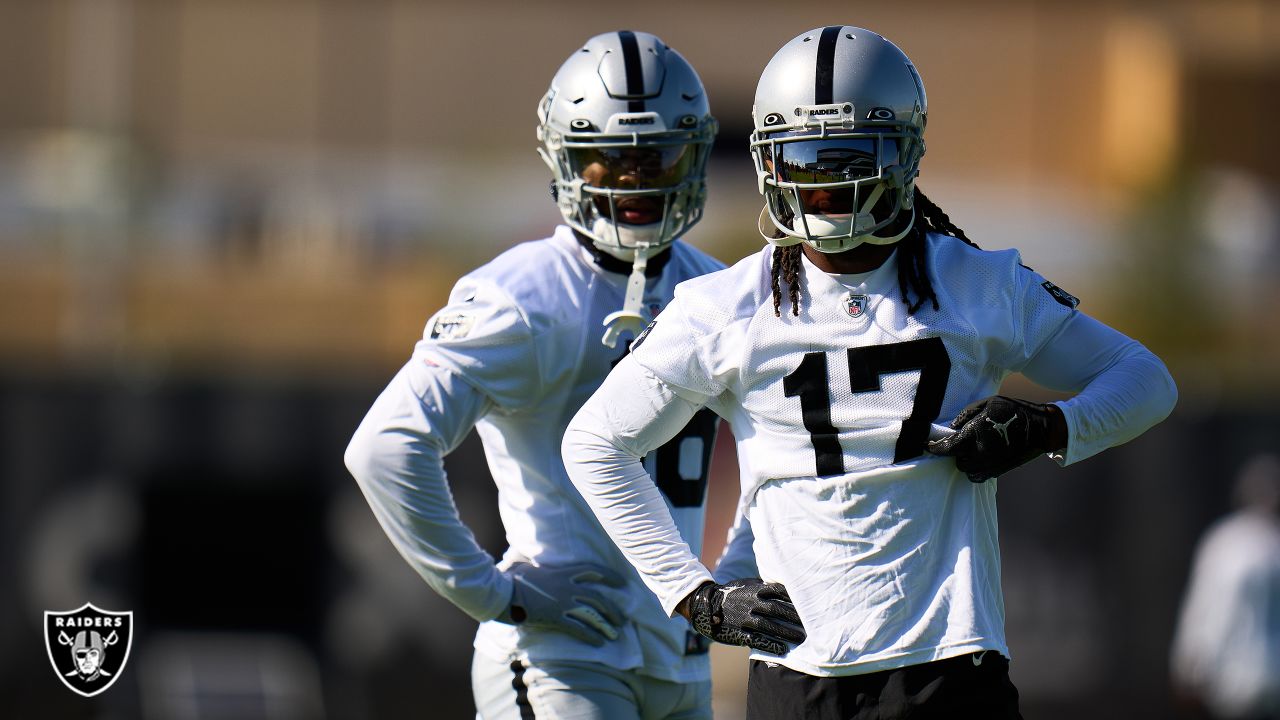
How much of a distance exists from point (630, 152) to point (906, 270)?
0.93 meters

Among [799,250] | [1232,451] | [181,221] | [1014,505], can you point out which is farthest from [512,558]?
[181,221]

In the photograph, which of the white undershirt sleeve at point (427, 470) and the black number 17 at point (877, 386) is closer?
the black number 17 at point (877, 386)

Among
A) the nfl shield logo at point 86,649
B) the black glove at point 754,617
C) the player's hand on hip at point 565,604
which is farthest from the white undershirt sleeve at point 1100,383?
the nfl shield logo at point 86,649

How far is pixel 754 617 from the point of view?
3.08 m

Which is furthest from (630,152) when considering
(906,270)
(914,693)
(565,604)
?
(914,693)

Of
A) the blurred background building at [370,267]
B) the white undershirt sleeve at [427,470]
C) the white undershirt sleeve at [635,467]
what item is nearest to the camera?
the white undershirt sleeve at [635,467]

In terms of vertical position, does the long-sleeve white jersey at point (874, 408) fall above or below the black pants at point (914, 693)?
above

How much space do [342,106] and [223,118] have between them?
6.33 feet

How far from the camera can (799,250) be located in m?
3.20

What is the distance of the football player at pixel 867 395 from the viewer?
118 inches

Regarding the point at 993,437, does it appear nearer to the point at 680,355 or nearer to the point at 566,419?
the point at 680,355

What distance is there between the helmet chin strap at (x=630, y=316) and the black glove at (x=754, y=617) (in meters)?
0.78

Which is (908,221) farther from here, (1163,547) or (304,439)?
(1163,547)

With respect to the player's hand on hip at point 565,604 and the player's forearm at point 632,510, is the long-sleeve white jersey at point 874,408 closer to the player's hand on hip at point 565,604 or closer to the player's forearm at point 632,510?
the player's forearm at point 632,510
